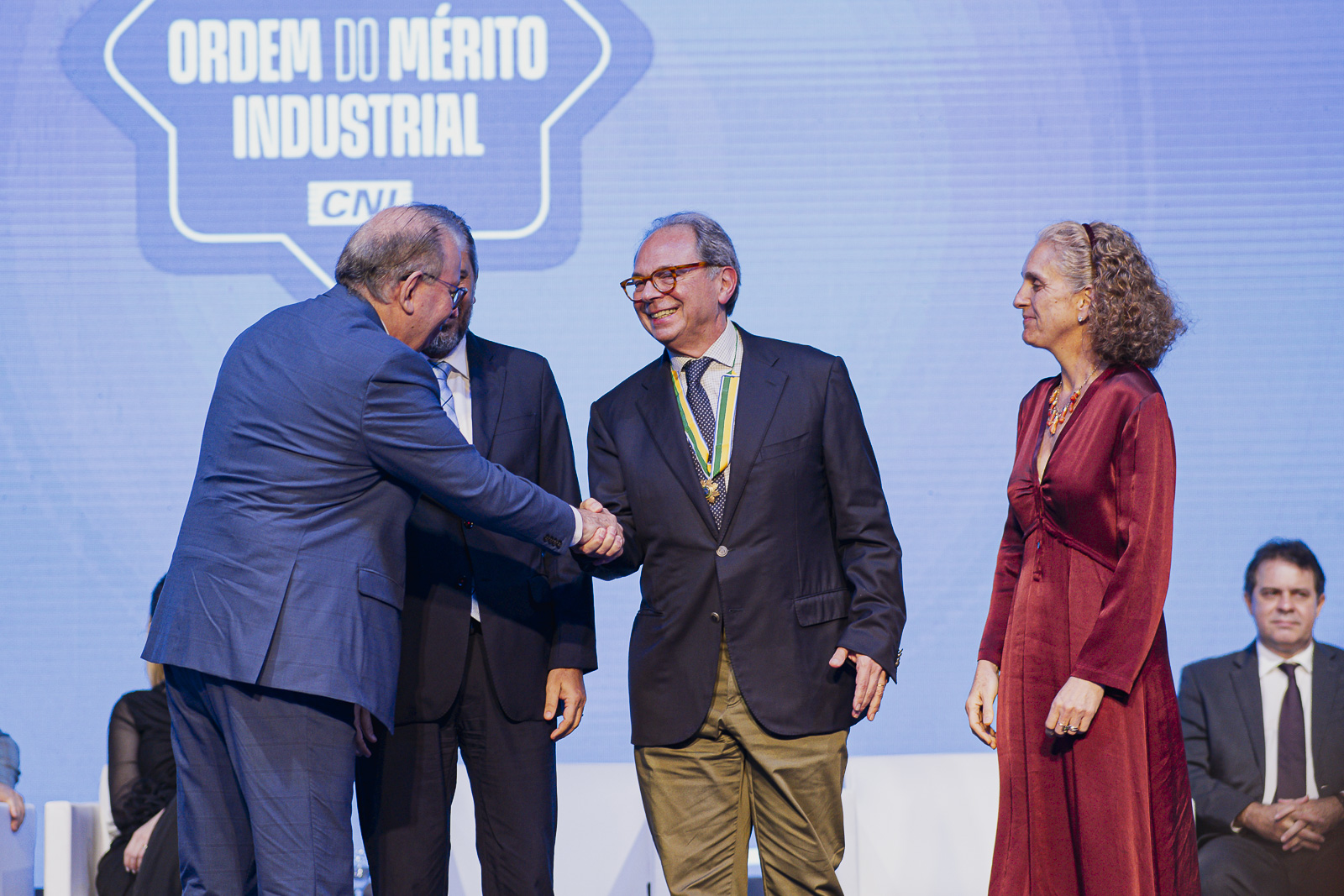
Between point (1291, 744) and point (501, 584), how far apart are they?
2549 millimetres

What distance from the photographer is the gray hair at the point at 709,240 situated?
238 centimetres

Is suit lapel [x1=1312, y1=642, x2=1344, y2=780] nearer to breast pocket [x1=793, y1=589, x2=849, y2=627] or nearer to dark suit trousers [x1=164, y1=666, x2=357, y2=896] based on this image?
breast pocket [x1=793, y1=589, x2=849, y2=627]

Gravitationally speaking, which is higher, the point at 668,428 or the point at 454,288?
the point at 454,288

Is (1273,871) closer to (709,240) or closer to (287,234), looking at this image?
(709,240)

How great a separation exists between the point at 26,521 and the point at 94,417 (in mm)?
391

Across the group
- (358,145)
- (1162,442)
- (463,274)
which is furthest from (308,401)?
(358,145)

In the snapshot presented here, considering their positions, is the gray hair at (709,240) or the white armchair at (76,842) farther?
the white armchair at (76,842)

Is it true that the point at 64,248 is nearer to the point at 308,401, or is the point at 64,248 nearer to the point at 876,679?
the point at 308,401

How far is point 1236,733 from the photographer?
3506mm

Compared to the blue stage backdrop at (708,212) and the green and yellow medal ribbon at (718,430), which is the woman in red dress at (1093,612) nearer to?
the green and yellow medal ribbon at (718,430)

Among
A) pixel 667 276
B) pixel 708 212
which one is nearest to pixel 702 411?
pixel 667 276

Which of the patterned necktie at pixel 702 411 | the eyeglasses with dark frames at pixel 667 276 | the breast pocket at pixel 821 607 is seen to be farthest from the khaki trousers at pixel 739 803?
the eyeglasses with dark frames at pixel 667 276

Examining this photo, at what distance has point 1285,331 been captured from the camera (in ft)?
12.1

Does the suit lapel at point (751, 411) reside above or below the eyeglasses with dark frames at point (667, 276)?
below
